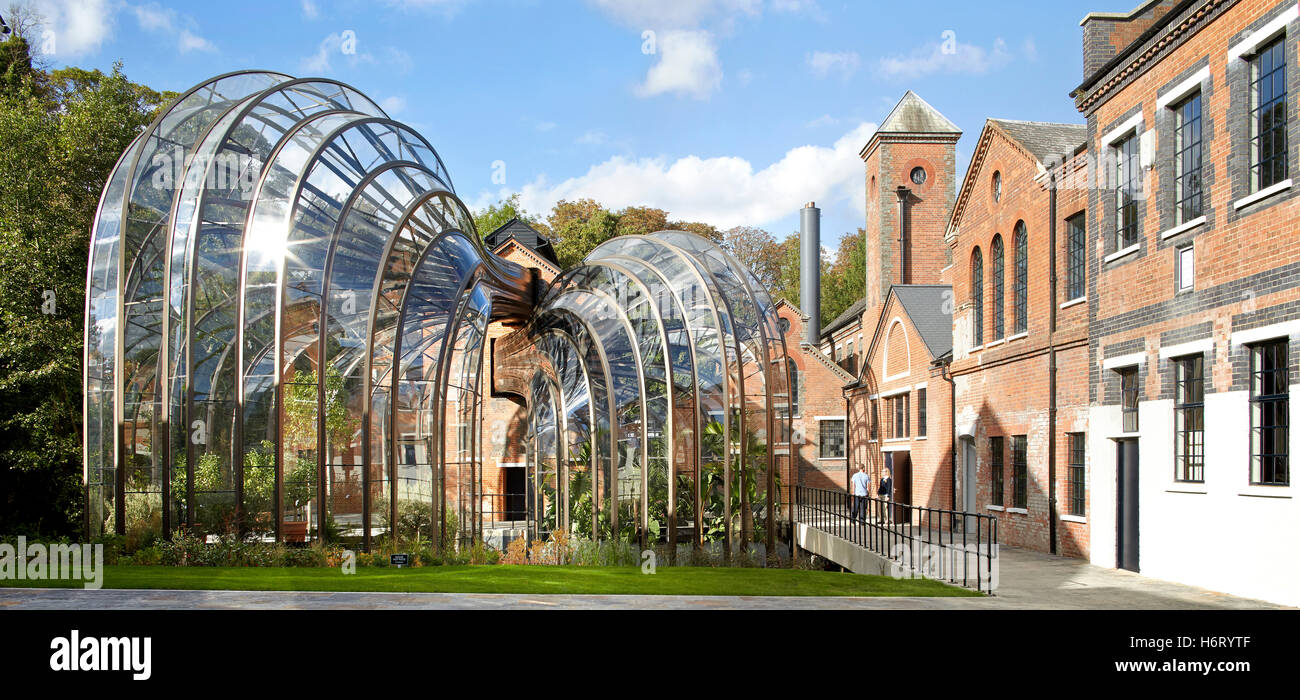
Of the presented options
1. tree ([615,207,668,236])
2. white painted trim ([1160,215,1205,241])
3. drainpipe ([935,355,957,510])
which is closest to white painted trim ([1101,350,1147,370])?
white painted trim ([1160,215,1205,241])

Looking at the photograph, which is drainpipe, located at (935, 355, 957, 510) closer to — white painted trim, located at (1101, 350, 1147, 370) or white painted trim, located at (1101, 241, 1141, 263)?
white painted trim, located at (1101, 350, 1147, 370)

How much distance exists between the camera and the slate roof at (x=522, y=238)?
44016 mm

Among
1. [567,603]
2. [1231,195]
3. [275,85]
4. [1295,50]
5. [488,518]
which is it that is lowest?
[488,518]

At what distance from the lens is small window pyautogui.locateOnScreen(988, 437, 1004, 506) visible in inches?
879

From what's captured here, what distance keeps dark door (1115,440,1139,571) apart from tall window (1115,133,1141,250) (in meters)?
3.41

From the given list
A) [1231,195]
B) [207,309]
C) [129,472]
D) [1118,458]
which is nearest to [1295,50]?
[1231,195]

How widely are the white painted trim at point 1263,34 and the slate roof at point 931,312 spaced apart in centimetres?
1505

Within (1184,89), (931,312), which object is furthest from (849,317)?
(1184,89)

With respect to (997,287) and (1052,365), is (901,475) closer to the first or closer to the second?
(997,287)

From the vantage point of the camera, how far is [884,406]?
1320 inches

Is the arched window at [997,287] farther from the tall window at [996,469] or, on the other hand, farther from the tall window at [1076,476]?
the tall window at [1076,476]

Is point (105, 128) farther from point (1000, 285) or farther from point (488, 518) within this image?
point (1000, 285)

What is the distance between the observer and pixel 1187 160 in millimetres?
14656
